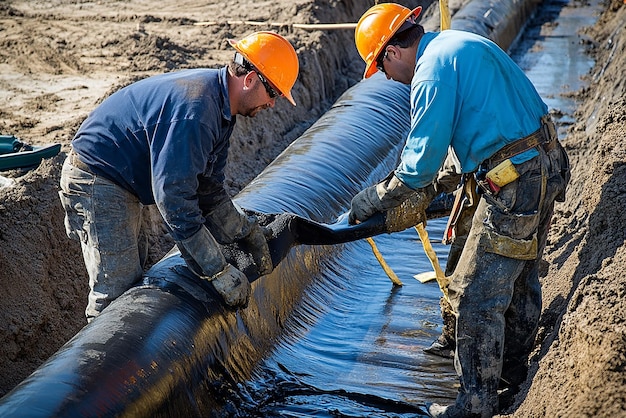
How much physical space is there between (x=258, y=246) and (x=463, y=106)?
1440 millimetres

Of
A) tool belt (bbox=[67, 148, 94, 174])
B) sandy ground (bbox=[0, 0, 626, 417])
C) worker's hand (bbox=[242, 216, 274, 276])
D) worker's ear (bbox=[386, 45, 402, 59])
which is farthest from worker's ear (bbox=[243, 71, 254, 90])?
sandy ground (bbox=[0, 0, 626, 417])

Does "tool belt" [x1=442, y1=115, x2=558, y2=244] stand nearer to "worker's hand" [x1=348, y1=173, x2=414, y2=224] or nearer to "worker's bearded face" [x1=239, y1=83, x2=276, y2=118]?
"worker's hand" [x1=348, y1=173, x2=414, y2=224]

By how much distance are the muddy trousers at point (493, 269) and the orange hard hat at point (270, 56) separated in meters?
1.22

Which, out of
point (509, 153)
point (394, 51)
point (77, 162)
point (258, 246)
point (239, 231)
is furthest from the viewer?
point (258, 246)

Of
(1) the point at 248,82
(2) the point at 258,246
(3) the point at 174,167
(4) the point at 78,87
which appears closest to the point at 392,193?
(2) the point at 258,246

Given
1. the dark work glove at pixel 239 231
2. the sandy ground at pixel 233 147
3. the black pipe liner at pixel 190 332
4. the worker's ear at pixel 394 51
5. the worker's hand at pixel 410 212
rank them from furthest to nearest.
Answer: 1. the worker's hand at pixel 410 212
2. the dark work glove at pixel 239 231
3. the worker's ear at pixel 394 51
4. the sandy ground at pixel 233 147
5. the black pipe liner at pixel 190 332

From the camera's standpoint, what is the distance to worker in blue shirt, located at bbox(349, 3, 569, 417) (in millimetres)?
3699

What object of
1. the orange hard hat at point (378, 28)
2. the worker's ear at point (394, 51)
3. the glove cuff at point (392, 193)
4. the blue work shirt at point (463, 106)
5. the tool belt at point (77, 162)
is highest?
the orange hard hat at point (378, 28)

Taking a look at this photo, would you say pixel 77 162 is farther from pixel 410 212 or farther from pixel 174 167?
pixel 410 212

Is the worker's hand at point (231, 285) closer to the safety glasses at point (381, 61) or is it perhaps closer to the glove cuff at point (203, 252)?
the glove cuff at point (203, 252)

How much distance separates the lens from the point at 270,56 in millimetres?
3906

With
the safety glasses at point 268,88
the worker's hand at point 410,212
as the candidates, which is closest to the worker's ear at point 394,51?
the safety glasses at point 268,88

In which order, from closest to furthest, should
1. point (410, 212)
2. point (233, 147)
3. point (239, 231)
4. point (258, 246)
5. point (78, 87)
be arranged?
point (239, 231) → point (258, 246) → point (410, 212) → point (233, 147) → point (78, 87)

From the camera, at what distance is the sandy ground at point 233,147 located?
3.59 meters
